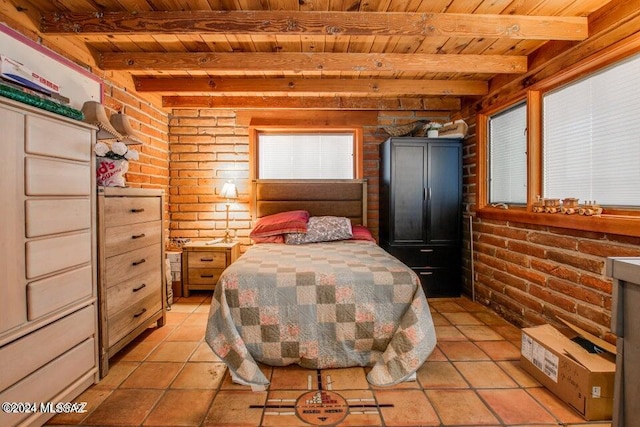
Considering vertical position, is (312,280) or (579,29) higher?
(579,29)

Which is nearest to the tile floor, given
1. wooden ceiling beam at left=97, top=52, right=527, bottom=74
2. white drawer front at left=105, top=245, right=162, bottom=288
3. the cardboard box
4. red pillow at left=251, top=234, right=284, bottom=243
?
the cardboard box

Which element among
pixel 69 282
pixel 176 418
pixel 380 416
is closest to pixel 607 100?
pixel 380 416

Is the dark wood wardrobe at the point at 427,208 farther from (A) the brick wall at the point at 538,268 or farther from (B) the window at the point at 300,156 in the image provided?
(B) the window at the point at 300,156

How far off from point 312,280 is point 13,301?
1433 millimetres

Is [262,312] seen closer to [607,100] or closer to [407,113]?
[607,100]

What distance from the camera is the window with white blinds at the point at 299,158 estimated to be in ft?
13.9

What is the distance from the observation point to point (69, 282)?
1.78m

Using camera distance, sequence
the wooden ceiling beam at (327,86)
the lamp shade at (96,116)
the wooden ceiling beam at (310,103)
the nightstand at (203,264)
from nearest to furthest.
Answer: the lamp shade at (96,116), the wooden ceiling beam at (327,86), the nightstand at (203,264), the wooden ceiling beam at (310,103)

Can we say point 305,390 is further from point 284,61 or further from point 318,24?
point 284,61

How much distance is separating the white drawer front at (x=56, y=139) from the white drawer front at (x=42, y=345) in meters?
0.85

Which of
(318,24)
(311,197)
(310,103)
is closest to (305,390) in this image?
(318,24)

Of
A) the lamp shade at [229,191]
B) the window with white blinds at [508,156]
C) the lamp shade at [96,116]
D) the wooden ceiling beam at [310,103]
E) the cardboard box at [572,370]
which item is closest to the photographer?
the cardboard box at [572,370]

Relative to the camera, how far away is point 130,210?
234 centimetres

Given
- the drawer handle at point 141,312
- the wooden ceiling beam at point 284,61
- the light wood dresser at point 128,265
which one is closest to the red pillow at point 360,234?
the wooden ceiling beam at point 284,61
